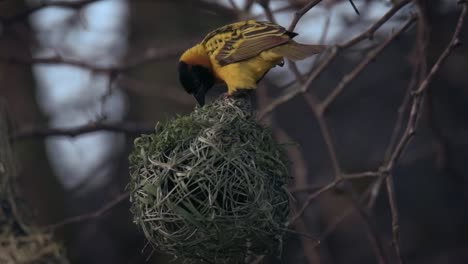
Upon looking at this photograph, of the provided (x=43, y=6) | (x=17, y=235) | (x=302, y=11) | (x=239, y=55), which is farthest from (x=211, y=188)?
(x=43, y=6)

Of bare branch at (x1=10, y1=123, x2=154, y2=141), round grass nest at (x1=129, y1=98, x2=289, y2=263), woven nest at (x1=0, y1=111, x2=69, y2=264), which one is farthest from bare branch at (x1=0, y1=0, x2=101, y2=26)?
round grass nest at (x1=129, y1=98, x2=289, y2=263)

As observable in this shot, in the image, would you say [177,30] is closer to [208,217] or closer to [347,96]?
[347,96]

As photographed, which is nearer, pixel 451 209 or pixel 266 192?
pixel 266 192

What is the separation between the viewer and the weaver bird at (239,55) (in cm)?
358

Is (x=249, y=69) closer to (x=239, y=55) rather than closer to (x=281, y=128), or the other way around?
(x=239, y=55)

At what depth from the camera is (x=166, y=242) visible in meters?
2.97

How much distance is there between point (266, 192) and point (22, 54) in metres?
4.34

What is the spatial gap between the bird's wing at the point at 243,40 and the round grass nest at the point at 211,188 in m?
0.62

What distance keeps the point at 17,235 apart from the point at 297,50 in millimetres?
1886

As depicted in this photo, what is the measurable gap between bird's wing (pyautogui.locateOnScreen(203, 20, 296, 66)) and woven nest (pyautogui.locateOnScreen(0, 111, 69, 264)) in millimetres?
1351

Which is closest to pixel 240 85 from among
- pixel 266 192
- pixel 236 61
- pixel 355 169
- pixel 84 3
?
pixel 236 61

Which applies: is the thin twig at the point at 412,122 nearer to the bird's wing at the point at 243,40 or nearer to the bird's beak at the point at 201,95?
the bird's wing at the point at 243,40

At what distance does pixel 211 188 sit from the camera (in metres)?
2.89

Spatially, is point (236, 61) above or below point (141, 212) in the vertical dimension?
above
